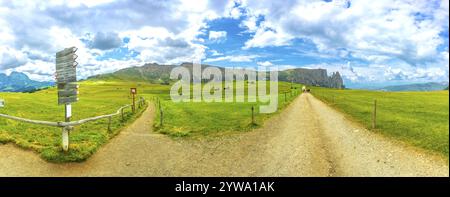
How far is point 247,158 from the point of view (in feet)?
53.9

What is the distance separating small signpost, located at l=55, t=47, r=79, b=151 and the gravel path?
3138 mm

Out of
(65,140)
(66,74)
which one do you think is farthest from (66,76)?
(65,140)

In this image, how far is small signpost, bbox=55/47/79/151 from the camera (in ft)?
59.6

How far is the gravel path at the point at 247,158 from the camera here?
14130mm

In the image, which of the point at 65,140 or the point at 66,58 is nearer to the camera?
the point at 65,140

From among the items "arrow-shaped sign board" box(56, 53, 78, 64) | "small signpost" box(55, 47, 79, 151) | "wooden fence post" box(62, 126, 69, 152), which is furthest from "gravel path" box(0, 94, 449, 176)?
"arrow-shaped sign board" box(56, 53, 78, 64)

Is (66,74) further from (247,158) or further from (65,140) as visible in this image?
(247,158)

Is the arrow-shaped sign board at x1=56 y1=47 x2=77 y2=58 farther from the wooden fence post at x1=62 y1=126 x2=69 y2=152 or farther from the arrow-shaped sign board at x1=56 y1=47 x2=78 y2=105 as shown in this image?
the wooden fence post at x1=62 y1=126 x2=69 y2=152

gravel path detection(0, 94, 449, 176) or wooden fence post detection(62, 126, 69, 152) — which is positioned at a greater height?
wooden fence post detection(62, 126, 69, 152)

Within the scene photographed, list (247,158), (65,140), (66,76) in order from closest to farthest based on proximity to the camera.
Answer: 1. (247,158)
2. (65,140)
3. (66,76)

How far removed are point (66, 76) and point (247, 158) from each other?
34.2 ft
